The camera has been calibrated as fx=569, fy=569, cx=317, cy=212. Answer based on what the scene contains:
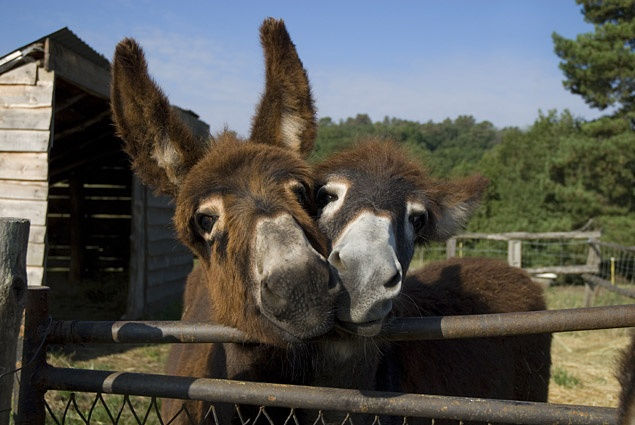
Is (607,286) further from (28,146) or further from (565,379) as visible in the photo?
(28,146)

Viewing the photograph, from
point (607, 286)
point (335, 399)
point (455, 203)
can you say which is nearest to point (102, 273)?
point (607, 286)

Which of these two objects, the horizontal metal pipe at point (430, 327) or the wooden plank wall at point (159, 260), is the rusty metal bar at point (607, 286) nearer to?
the wooden plank wall at point (159, 260)

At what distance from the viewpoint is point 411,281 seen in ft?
13.5

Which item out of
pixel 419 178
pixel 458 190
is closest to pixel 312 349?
pixel 419 178

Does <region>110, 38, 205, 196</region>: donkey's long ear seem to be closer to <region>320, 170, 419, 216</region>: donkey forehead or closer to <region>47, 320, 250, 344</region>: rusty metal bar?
<region>320, 170, 419, 216</region>: donkey forehead

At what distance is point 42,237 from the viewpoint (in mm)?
6773

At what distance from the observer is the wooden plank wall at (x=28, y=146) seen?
6789mm

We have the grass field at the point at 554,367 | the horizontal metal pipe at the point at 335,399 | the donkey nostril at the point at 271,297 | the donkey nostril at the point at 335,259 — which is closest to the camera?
the horizontal metal pipe at the point at 335,399

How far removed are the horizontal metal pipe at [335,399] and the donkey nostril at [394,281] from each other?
0.42m

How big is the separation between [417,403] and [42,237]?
6.08 meters

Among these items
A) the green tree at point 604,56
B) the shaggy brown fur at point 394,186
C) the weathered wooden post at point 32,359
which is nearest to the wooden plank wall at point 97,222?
the shaggy brown fur at point 394,186

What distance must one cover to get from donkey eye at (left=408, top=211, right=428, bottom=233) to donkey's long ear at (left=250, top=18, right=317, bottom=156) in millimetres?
842

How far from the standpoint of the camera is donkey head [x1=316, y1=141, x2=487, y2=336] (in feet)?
7.05

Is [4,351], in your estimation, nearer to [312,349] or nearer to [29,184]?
[312,349]
